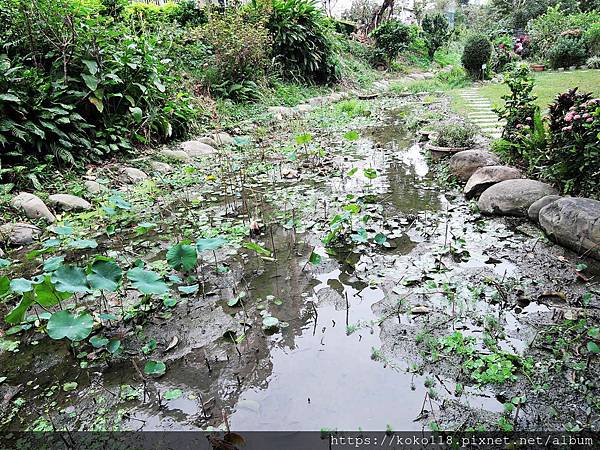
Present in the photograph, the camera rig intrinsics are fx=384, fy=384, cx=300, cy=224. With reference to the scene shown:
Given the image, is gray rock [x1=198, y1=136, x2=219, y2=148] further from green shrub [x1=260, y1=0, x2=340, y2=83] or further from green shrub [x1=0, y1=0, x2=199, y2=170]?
green shrub [x1=260, y1=0, x2=340, y2=83]

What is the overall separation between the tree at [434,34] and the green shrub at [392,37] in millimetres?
3460

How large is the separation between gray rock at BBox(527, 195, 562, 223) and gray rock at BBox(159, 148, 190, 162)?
14.6ft

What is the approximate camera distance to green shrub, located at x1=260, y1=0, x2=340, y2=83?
34.6 feet

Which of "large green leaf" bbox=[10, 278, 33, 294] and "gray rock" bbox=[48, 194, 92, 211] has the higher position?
"large green leaf" bbox=[10, 278, 33, 294]

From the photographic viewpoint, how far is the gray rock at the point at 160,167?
5188mm

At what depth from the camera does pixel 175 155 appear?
18.5 ft

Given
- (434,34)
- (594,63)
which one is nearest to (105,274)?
(594,63)

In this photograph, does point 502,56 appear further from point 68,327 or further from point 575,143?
point 68,327

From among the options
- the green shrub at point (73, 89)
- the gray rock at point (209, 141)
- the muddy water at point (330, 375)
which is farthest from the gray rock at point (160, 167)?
the muddy water at point (330, 375)

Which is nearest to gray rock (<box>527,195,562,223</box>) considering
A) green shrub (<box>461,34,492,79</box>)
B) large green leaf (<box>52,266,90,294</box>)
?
large green leaf (<box>52,266,90,294</box>)

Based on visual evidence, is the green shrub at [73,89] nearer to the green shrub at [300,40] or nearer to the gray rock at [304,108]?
the gray rock at [304,108]

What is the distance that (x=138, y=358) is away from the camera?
81.4 inches

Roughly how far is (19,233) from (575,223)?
4.55 meters

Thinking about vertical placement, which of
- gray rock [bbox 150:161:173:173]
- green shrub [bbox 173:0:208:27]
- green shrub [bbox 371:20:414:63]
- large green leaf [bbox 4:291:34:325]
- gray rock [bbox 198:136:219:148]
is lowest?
gray rock [bbox 150:161:173:173]
